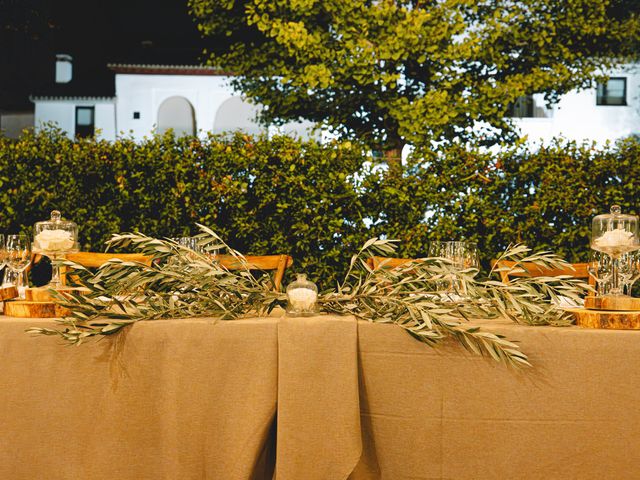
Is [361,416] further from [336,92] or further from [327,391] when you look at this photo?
[336,92]

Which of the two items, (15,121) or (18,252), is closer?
(18,252)

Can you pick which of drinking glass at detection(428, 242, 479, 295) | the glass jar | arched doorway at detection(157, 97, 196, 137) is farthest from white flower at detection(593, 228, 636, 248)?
arched doorway at detection(157, 97, 196, 137)

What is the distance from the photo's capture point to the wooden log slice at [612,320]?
214 centimetres

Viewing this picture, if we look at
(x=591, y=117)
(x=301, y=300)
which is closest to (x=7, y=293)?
(x=301, y=300)

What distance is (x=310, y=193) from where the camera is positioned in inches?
241

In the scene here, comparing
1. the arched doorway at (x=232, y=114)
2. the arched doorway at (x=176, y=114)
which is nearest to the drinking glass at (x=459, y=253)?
the arched doorway at (x=232, y=114)

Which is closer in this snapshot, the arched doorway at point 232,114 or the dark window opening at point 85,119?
the arched doorway at point 232,114

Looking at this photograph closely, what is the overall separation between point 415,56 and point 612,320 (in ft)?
33.4

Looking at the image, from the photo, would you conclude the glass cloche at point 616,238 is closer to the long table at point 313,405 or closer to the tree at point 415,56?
the long table at point 313,405

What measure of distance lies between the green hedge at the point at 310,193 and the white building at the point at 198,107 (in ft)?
55.2

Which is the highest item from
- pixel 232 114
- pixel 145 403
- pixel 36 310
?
pixel 232 114

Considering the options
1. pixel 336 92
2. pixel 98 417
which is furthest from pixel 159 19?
pixel 98 417

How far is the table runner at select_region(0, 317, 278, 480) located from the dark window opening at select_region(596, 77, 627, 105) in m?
26.0

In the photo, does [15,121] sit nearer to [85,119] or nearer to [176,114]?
[85,119]
